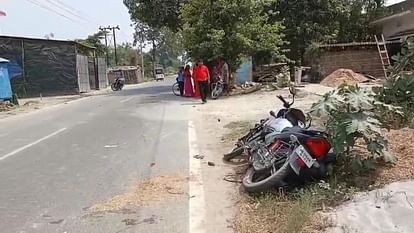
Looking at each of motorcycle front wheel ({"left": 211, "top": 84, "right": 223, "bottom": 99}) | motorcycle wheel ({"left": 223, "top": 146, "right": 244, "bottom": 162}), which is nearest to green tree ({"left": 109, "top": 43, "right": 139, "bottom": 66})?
motorcycle front wheel ({"left": 211, "top": 84, "right": 223, "bottom": 99})

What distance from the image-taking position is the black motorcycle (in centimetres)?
Result: 588

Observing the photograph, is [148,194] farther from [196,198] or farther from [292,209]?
[292,209]

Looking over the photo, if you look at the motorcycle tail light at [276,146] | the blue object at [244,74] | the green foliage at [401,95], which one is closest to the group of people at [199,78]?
the blue object at [244,74]

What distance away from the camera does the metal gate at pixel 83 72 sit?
3574 cm

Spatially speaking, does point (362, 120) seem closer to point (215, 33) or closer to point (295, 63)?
point (215, 33)

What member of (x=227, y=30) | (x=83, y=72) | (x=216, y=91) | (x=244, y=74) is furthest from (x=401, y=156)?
(x=83, y=72)

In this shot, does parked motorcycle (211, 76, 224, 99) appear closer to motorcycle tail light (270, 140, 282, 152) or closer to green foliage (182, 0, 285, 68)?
green foliage (182, 0, 285, 68)

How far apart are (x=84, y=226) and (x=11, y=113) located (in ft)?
54.8

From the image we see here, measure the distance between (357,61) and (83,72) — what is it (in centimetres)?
1961

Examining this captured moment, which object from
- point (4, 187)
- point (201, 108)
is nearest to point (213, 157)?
point (4, 187)

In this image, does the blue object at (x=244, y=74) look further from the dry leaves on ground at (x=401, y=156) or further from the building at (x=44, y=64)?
the dry leaves on ground at (x=401, y=156)

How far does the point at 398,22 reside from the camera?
96.5 ft

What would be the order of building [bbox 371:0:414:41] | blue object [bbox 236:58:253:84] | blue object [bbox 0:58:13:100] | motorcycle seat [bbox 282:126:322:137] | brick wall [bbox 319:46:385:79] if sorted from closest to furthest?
1. motorcycle seat [bbox 282:126:322:137]
2. blue object [bbox 0:58:13:100]
3. brick wall [bbox 319:46:385:79]
4. building [bbox 371:0:414:41]
5. blue object [bbox 236:58:253:84]

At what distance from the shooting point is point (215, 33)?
2180 cm
